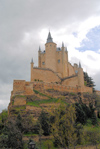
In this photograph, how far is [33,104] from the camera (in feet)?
127

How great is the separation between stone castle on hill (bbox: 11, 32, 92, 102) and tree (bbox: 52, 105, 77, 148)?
13.0 m

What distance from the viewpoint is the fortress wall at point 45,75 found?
50.5m

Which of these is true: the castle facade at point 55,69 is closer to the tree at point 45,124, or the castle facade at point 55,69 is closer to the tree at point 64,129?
the tree at point 45,124

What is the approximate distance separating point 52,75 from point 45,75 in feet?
6.46

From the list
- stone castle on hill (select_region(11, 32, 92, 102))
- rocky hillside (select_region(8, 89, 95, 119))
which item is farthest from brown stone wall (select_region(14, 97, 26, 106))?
stone castle on hill (select_region(11, 32, 92, 102))

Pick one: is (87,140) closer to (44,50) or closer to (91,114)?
(91,114)

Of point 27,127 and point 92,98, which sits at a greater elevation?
point 92,98

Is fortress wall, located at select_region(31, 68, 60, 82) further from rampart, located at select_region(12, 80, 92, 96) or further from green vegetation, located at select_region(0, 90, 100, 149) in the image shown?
green vegetation, located at select_region(0, 90, 100, 149)

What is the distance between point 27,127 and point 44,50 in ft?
105

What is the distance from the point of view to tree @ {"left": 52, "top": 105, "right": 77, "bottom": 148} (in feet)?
89.8

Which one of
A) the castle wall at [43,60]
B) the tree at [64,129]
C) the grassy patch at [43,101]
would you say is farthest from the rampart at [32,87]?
the castle wall at [43,60]

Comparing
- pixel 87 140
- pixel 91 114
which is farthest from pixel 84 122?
pixel 87 140

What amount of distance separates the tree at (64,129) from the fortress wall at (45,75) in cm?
2075

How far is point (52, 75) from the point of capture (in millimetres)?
51625
